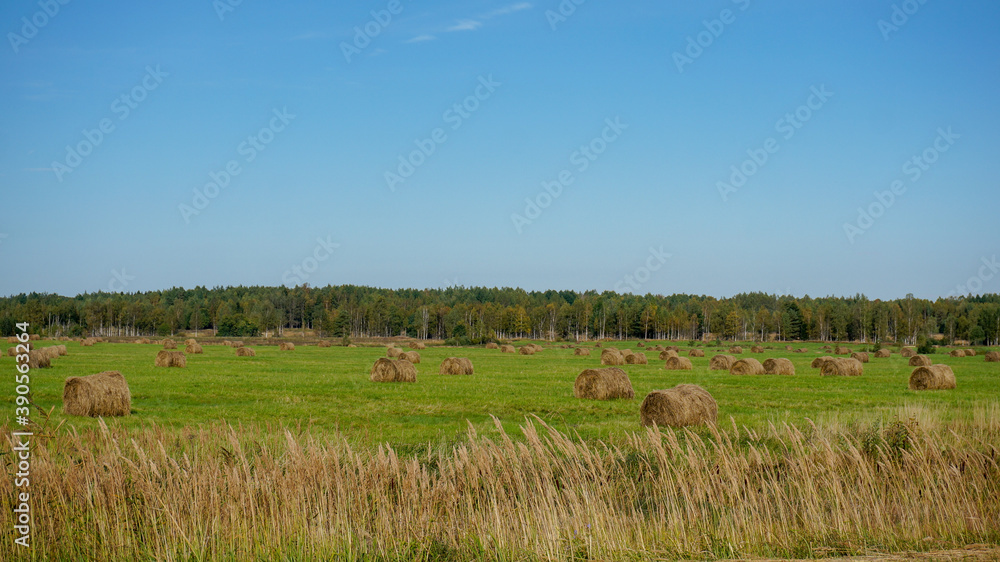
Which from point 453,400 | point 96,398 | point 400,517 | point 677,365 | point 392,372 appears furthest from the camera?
point 677,365

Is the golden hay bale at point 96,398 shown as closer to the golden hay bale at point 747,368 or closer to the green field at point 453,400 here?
the green field at point 453,400

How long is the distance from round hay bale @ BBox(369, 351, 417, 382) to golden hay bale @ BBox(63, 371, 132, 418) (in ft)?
39.1

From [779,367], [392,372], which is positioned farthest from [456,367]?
[779,367]

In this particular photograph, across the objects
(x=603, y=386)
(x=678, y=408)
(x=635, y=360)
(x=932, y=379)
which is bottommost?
(x=635, y=360)

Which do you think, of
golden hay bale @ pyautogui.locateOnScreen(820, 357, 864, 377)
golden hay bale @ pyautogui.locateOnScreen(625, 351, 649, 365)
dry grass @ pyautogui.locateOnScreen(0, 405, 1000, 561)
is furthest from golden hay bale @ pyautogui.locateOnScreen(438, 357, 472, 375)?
dry grass @ pyautogui.locateOnScreen(0, 405, 1000, 561)

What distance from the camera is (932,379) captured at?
96.9 feet

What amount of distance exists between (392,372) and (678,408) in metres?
15.9

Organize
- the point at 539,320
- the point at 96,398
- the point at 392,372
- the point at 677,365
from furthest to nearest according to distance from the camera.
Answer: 1. the point at 539,320
2. the point at 677,365
3. the point at 392,372
4. the point at 96,398

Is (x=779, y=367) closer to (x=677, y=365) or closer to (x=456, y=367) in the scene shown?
(x=677, y=365)

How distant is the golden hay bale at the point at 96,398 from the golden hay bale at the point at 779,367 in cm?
3222

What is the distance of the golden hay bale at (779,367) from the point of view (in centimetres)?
3833

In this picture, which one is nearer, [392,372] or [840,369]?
[392,372]

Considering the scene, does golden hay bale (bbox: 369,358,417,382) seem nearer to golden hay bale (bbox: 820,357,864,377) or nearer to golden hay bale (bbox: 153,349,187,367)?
golden hay bale (bbox: 153,349,187,367)

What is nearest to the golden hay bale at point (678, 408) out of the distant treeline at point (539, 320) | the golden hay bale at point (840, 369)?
the golden hay bale at point (840, 369)
